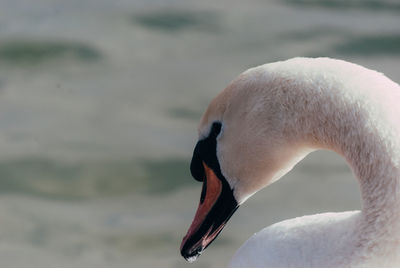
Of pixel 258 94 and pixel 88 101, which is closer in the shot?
pixel 258 94

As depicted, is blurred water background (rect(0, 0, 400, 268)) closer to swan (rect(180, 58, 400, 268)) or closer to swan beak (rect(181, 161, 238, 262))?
swan beak (rect(181, 161, 238, 262))

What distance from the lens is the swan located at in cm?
251

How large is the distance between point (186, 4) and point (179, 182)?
228 cm

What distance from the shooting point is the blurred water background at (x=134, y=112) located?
4770mm

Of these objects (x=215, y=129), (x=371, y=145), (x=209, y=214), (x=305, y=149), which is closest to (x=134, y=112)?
(x=209, y=214)

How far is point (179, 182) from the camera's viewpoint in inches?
202

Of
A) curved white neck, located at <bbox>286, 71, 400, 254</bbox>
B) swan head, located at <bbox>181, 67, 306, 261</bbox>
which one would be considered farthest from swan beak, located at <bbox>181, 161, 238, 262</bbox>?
curved white neck, located at <bbox>286, 71, 400, 254</bbox>

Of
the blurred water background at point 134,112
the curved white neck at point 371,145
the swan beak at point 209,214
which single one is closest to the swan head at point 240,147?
the swan beak at point 209,214

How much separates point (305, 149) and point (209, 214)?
0.58m

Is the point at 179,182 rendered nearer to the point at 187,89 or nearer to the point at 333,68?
the point at 187,89

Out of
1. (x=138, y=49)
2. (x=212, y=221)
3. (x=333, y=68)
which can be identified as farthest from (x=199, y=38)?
(x=333, y=68)

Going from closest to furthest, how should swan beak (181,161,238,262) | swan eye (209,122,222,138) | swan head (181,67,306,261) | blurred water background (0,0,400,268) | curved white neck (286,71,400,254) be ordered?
curved white neck (286,71,400,254) → swan head (181,67,306,261) → swan eye (209,122,222,138) → swan beak (181,161,238,262) → blurred water background (0,0,400,268)

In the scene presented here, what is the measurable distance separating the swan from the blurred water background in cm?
156

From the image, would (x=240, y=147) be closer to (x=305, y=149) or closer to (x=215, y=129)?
(x=215, y=129)
